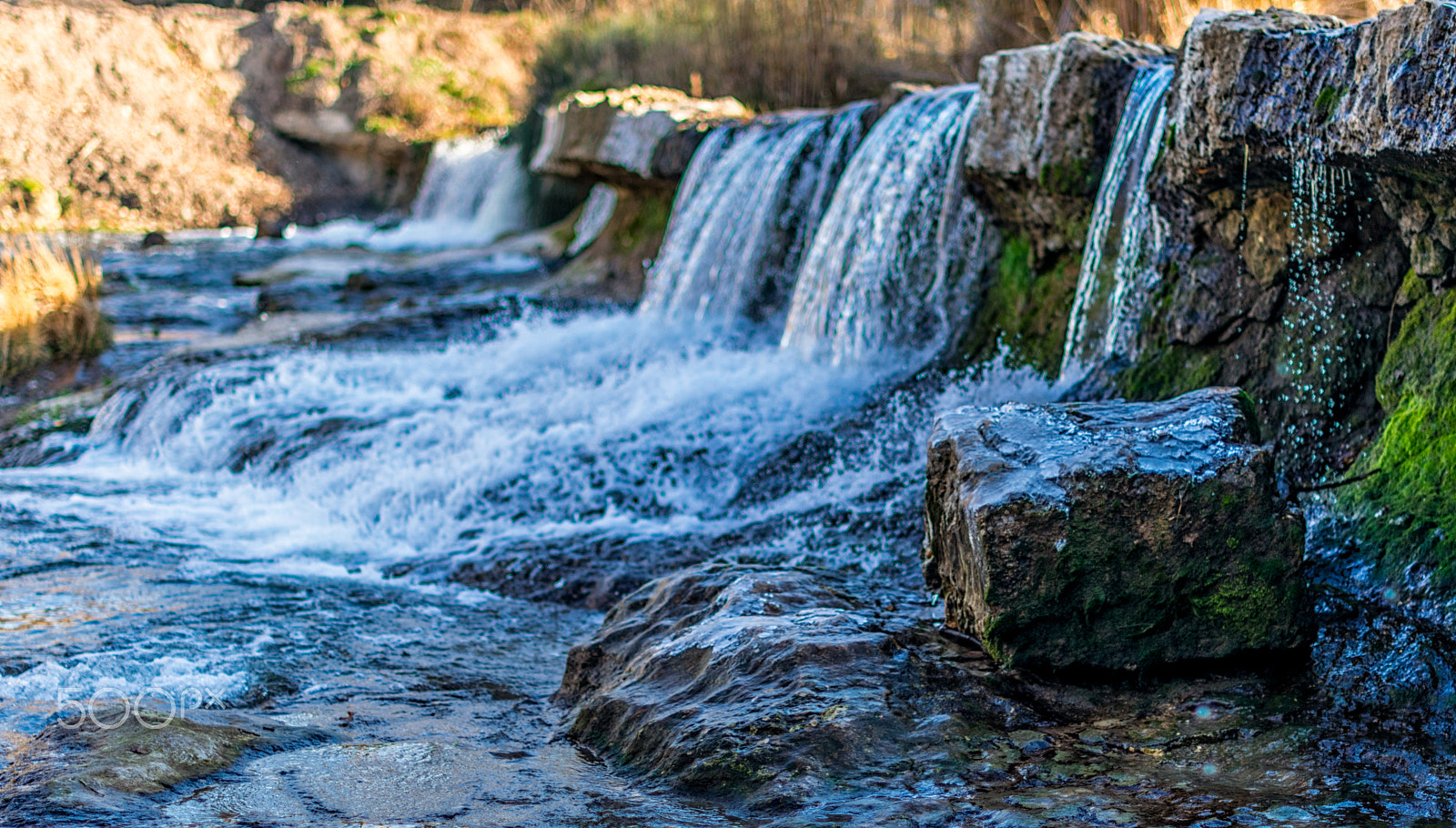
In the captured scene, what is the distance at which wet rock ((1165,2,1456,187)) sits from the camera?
256cm

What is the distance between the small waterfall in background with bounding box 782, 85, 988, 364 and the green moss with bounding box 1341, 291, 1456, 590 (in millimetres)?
2511

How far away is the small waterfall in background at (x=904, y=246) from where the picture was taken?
18.1ft

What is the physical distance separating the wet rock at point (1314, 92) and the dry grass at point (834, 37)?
2.24 m

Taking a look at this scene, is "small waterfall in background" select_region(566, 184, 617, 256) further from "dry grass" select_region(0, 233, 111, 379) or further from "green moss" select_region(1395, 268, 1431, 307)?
"green moss" select_region(1395, 268, 1431, 307)

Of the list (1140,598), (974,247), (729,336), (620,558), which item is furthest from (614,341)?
(1140,598)

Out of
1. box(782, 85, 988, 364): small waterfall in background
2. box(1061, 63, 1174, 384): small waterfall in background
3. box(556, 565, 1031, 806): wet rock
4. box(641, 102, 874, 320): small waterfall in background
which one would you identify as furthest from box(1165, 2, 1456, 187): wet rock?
box(641, 102, 874, 320): small waterfall in background

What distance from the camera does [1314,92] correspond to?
3.07 meters

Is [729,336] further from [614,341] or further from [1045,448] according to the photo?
[1045,448]

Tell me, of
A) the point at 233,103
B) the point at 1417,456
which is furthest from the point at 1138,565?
the point at 233,103

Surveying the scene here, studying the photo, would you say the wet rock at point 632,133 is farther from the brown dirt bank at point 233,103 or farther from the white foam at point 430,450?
the brown dirt bank at point 233,103

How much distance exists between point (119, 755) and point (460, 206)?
41.9ft

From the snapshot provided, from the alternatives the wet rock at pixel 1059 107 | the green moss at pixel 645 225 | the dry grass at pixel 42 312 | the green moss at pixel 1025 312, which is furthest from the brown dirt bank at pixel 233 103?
the wet rock at pixel 1059 107

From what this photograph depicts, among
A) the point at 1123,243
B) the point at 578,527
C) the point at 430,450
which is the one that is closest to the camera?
the point at 1123,243

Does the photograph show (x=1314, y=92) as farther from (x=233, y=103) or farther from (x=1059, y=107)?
(x=233, y=103)
